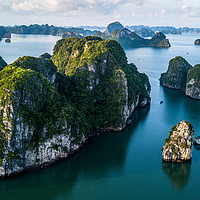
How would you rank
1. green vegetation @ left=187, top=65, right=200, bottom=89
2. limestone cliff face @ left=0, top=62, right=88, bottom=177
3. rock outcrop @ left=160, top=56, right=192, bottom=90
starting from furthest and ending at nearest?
rock outcrop @ left=160, top=56, right=192, bottom=90
green vegetation @ left=187, top=65, right=200, bottom=89
limestone cliff face @ left=0, top=62, right=88, bottom=177

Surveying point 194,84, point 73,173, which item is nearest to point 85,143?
point 73,173

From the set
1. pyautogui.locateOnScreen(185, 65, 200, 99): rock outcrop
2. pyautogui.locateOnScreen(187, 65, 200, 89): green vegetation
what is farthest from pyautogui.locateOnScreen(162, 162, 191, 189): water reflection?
pyautogui.locateOnScreen(187, 65, 200, 89): green vegetation

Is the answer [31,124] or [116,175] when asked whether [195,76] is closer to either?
[116,175]

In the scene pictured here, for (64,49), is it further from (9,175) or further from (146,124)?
(9,175)

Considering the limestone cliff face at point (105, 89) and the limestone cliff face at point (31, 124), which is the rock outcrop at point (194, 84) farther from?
the limestone cliff face at point (31, 124)

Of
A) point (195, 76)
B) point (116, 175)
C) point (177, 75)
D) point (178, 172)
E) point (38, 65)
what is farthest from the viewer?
point (177, 75)

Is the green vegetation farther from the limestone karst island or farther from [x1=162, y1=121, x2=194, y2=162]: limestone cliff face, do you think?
[x1=162, y1=121, x2=194, y2=162]: limestone cliff face
